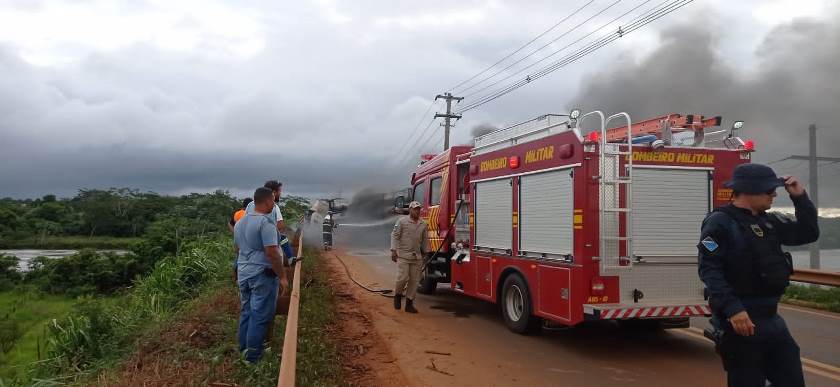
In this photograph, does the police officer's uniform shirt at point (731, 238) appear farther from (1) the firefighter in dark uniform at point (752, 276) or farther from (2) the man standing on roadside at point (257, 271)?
(2) the man standing on roadside at point (257, 271)

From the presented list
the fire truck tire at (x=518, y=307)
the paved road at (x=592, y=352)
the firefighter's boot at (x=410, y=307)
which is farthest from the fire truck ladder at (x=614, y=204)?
the firefighter's boot at (x=410, y=307)

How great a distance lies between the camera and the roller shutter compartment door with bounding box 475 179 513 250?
7.51 metres

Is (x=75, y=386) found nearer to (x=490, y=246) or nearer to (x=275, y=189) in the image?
(x=275, y=189)

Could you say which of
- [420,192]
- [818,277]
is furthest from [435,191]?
[818,277]

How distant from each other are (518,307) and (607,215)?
1924 mm

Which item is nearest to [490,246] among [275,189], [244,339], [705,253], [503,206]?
[503,206]

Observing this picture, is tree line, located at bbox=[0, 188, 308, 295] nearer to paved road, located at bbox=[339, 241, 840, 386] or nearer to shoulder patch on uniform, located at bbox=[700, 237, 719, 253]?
paved road, located at bbox=[339, 241, 840, 386]

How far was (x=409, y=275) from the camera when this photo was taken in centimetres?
906

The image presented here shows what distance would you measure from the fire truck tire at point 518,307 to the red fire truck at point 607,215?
0.04 feet

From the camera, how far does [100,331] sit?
7.31 meters

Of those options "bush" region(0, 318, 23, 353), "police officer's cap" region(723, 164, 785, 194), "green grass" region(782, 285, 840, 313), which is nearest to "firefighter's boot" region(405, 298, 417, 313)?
"police officer's cap" region(723, 164, 785, 194)

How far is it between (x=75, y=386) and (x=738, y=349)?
18.8 feet

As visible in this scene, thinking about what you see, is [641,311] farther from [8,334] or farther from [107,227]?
[107,227]

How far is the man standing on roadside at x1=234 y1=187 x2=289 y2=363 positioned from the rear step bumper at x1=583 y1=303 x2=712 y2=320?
3034 millimetres
